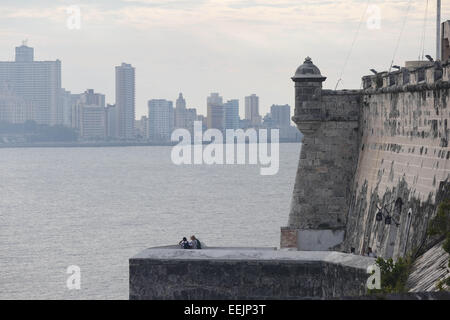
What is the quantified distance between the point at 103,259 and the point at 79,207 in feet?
146

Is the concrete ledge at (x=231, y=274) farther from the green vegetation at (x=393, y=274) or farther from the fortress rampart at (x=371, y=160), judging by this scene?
the fortress rampart at (x=371, y=160)

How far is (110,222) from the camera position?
9931 cm

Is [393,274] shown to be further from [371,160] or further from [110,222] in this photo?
[110,222]

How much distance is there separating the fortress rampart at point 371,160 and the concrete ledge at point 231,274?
244 centimetres

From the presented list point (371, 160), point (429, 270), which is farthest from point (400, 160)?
point (429, 270)

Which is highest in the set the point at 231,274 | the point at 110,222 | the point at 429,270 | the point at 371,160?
the point at 371,160

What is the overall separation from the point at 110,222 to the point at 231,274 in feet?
254

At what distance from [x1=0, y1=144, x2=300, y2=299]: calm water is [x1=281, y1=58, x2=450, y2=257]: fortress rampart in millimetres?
25034

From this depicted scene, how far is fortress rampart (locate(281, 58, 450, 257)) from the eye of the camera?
80.1 feet

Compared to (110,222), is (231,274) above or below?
above

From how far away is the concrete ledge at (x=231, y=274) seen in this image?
A: 73.6 feet

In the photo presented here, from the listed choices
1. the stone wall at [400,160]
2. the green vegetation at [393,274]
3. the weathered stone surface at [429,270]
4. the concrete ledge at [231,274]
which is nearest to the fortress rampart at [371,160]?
the stone wall at [400,160]

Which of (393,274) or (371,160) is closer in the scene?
(393,274)
